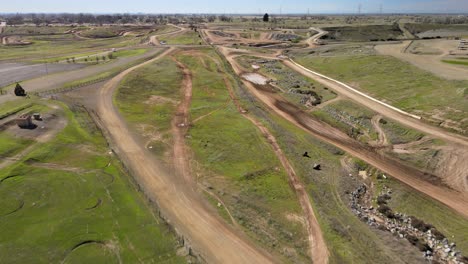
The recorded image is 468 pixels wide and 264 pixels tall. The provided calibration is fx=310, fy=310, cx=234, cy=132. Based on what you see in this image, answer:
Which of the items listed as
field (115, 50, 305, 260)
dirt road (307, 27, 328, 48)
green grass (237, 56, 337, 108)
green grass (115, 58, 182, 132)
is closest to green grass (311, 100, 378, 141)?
green grass (237, 56, 337, 108)

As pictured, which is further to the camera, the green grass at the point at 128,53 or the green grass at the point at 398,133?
the green grass at the point at 128,53

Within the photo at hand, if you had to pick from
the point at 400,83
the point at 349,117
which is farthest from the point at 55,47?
the point at 400,83

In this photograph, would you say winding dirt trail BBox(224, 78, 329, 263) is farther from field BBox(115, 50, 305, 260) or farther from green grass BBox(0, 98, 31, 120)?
green grass BBox(0, 98, 31, 120)

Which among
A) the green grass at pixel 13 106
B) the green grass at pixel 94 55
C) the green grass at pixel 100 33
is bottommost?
the green grass at pixel 13 106

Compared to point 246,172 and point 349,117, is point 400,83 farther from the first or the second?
point 246,172

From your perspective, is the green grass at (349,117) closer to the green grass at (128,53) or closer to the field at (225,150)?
the field at (225,150)

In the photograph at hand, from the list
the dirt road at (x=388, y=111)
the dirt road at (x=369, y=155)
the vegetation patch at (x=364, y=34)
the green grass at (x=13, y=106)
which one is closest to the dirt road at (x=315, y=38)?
the vegetation patch at (x=364, y=34)

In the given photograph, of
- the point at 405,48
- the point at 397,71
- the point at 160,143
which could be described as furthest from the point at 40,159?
the point at 405,48
